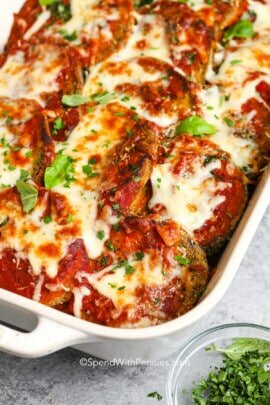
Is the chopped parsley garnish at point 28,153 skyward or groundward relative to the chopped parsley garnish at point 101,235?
skyward

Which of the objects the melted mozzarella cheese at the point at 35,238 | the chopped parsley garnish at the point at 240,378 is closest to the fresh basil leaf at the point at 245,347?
the chopped parsley garnish at the point at 240,378

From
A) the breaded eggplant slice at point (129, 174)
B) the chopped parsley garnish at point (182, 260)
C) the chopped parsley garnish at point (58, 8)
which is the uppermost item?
the chopped parsley garnish at point (58, 8)

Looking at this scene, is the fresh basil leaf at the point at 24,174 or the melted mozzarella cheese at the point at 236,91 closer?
the fresh basil leaf at the point at 24,174

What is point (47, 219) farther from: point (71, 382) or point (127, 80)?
point (127, 80)

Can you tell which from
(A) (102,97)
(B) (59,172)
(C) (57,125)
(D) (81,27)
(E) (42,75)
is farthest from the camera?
(D) (81,27)

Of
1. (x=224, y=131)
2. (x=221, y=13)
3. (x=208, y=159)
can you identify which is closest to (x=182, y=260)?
(x=208, y=159)

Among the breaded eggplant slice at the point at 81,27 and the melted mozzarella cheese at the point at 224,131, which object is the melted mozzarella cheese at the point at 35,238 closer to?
the melted mozzarella cheese at the point at 224,131

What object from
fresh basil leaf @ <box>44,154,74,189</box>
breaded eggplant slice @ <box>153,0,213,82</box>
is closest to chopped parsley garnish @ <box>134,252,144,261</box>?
fresh basil leaf @ <box>44,154,74,189</box>
